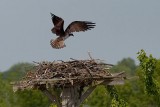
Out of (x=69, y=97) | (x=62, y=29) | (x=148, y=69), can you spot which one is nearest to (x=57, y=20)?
(x=62, y=29)

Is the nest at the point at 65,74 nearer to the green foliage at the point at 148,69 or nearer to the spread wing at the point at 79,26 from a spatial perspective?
the spread wing at the point at 79,26

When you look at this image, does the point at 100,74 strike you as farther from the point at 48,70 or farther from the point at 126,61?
the point at 126,61

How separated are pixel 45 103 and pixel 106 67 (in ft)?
96.7

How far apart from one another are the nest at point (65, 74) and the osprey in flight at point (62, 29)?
0.68 metres

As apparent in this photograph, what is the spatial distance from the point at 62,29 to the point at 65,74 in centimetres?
128

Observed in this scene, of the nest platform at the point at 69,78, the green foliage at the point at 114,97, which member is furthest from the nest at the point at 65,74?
the green foliage at the point at 114,97

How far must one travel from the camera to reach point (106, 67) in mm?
15445

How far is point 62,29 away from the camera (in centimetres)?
1512

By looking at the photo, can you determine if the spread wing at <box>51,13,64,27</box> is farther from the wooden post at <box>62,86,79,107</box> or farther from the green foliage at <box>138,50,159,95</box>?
the green foliage at <box>138,50,159,95</box>

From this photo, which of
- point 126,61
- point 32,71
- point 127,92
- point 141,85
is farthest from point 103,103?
point 126,61

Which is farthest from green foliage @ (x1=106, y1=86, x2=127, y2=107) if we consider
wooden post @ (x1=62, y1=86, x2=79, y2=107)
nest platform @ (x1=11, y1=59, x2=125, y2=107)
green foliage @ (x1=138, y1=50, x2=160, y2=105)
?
wooden post @ (x1=62, y1=86, x2=79, y2=107)

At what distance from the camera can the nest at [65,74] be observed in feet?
47.5

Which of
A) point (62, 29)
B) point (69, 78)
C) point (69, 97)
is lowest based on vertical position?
point (69, 97)

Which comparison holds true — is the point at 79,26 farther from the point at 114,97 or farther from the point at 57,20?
the point at 114,97
